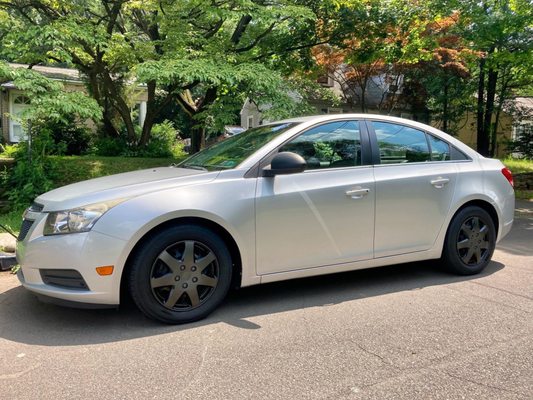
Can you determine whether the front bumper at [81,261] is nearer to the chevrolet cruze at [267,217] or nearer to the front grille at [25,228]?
the chevrolet cruze at [267,217]

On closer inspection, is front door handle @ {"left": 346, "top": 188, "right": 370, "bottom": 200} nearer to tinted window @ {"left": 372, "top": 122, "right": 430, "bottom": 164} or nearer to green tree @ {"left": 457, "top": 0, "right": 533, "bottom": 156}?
tinted window @ {"left": 372, "top": 122, "right": 430, "bottom": 164}

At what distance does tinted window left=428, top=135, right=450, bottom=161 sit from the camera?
16.1 ft

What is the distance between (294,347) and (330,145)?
6.36 feet

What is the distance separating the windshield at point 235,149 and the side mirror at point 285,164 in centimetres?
30

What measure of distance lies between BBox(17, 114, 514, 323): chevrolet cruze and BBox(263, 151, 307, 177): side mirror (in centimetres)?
1

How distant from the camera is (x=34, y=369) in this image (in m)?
3.05

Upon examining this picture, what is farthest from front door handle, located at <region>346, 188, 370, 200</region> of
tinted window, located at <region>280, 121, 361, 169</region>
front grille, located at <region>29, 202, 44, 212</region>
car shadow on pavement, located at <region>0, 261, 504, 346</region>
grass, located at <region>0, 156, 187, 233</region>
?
grass, located at <region>0, 156, 187, 233</region>

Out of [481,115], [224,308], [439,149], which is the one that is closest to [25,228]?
[224,308]

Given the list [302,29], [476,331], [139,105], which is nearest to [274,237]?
[476,331]

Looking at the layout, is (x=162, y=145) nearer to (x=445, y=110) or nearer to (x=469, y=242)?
(x=469, y=242)

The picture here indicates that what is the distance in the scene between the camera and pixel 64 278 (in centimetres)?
352

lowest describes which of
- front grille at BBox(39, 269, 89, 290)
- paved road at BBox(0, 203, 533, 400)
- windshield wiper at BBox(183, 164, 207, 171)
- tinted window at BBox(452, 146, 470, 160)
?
paved road at BBox(0, 203, 533, 400)

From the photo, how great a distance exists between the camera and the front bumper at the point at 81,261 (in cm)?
343

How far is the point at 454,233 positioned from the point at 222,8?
6010 millimetres
